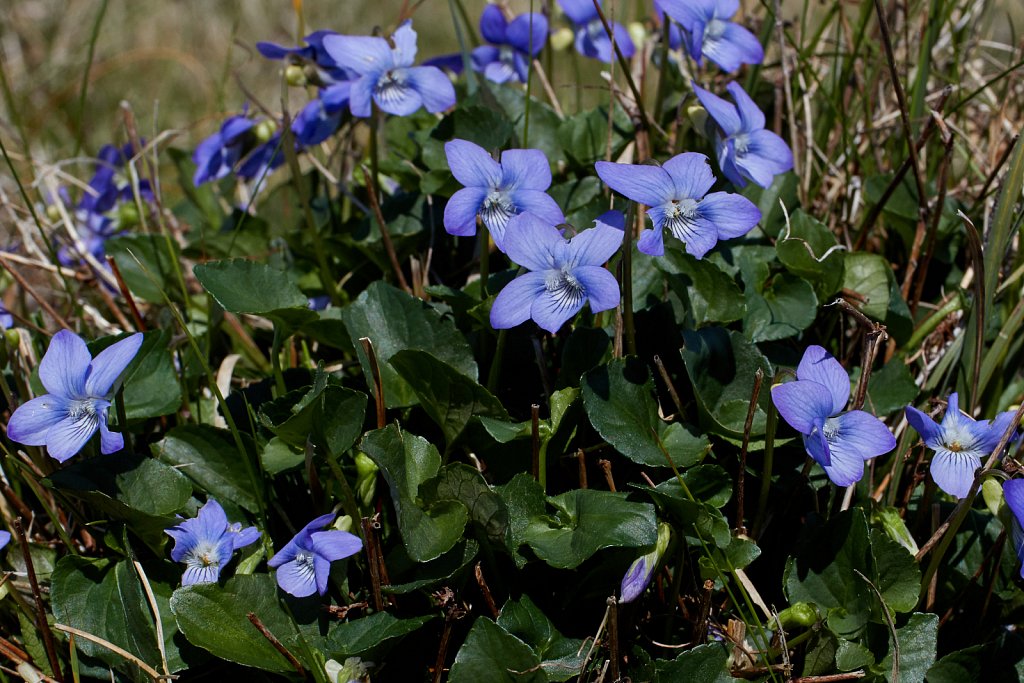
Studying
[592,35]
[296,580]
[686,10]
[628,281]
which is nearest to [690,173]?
[628,281]

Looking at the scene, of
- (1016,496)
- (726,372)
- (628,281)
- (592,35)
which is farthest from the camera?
(592,35)

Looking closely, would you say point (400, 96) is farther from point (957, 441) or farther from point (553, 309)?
point (957, 441)

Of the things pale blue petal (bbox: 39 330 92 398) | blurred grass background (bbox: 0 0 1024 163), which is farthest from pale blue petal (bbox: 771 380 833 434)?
blurred grass background (bbox: 0 0 1024 163)

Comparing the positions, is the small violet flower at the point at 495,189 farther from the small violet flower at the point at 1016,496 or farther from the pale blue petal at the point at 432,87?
the small violet flower at the point at 1016,496

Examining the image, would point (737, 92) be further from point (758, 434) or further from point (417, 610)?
point (417, 610)

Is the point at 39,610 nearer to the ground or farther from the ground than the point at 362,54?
nearer to the ground

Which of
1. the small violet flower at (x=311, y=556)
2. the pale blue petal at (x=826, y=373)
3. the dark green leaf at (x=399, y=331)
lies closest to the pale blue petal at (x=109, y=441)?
the small violet flower at (x=311, y=556)

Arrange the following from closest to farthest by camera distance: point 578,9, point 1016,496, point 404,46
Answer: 1. point 1016,496
2. point 404,46
3. point 578,9

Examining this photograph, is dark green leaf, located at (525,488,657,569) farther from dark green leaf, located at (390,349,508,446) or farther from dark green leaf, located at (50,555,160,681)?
dark green leaf, located at (50,555,160,681)
